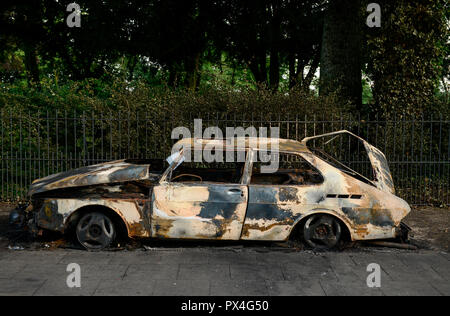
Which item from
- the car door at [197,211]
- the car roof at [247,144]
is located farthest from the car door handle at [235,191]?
the car roof at [247,144]

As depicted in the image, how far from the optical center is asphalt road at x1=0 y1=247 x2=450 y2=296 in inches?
191

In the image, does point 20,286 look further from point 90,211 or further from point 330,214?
point 330,214

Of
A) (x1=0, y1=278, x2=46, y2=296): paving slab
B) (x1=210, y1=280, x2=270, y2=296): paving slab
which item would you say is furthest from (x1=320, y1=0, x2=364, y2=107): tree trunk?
(x1=0, y1=278, x2=46, y2=296): paving slab

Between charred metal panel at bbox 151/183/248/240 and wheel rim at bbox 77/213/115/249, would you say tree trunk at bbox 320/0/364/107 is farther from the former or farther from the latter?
wheel rim at bbox 77/213/115/249

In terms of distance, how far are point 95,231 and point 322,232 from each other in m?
3.03

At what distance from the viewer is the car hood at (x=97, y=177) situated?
632 cm

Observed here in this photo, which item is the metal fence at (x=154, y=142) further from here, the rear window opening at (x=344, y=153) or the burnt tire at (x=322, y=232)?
the burnt tire at (x=322, y=232)

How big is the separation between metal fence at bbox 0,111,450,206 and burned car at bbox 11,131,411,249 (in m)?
3.18

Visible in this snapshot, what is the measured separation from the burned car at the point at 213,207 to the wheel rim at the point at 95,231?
0.04 feet

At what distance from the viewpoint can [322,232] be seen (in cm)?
644

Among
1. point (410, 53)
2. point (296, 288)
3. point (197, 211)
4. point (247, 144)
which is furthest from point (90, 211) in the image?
point (410, 53)

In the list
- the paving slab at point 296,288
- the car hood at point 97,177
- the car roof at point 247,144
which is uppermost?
the car roof at point 247,144
